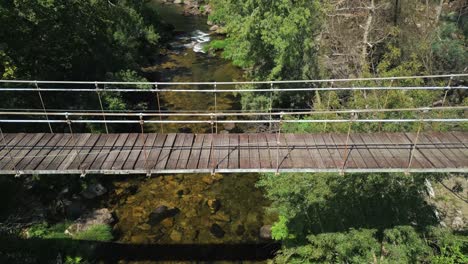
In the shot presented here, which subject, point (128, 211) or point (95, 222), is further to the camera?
point (128, 211)

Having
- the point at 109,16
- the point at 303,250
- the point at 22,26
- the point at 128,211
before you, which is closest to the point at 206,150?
the point at 303,250

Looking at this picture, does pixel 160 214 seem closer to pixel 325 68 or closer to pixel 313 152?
pixel 313 152

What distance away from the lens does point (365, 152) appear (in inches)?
457

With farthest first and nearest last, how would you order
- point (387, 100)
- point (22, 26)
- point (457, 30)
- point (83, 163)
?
point (457, 30) → point (22, 26) → point (387, 100) → point (83, 163)

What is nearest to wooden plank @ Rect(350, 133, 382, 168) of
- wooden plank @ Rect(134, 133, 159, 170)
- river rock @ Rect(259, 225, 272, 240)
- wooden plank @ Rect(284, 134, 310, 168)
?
wooden plank @ Rect(284, 134, 310, 168)

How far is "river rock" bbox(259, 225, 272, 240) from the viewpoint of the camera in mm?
15555

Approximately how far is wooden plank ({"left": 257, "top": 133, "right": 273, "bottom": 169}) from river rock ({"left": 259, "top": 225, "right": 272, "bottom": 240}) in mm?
5037

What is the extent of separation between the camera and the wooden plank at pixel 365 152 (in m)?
10.9

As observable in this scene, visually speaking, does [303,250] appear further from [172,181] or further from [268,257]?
[172,181]

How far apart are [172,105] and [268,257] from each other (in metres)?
14.1

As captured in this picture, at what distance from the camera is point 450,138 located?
1219 centimetres

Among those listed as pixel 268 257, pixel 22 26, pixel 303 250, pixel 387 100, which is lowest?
pixel 268 257

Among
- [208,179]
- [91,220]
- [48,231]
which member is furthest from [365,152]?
[48,231]

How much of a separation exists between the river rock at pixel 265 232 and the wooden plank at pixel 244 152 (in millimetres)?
5110
